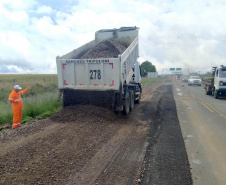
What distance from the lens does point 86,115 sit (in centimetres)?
757

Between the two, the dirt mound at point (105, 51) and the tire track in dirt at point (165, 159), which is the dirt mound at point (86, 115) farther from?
the dirt mound at point (105, 51)

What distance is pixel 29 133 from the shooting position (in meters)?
6.15

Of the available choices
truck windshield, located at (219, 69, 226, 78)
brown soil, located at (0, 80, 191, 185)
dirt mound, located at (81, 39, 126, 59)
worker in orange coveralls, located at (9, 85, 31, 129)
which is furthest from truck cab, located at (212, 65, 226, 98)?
worker in orange coveralls, located at (9, 85, 31, 129)

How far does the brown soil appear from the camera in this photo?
3695 millimetres

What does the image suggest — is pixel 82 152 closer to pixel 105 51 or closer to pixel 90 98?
pixel 90 98

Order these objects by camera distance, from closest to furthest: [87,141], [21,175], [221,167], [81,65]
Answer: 1. [21,175]
2. [221,167]
3. [87,141]
4. [81,65]

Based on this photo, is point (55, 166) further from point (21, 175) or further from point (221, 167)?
point (221, 167)

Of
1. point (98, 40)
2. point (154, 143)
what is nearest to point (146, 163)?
point (154, 143)

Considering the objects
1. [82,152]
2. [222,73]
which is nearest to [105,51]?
[82,152]

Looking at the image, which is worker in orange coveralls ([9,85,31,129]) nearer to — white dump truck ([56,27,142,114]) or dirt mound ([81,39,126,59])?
white dump truck ([56,27,142,114])

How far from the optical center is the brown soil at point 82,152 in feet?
12.1

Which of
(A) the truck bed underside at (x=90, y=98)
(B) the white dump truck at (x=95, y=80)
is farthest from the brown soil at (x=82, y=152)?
(B) the white dump truck at (x=95, y=80)

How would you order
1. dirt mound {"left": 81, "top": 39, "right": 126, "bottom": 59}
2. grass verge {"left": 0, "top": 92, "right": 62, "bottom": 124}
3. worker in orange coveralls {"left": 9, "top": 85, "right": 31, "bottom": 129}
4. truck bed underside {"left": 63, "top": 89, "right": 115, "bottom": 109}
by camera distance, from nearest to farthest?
worker in orange coveralls {"left": 9, "top": 85, "right": 31, "bottom": 129} < truck bed underside {"left": 63, "top": 89, "right": 115, "bottom": 109} < grass verge {"left": 0, "top": 92, "right": 62, "bottom": 124} < dirt mound {"left": 81, "top": 39, "right": 126, "bottom": 59}

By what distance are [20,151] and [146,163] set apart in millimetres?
2772
